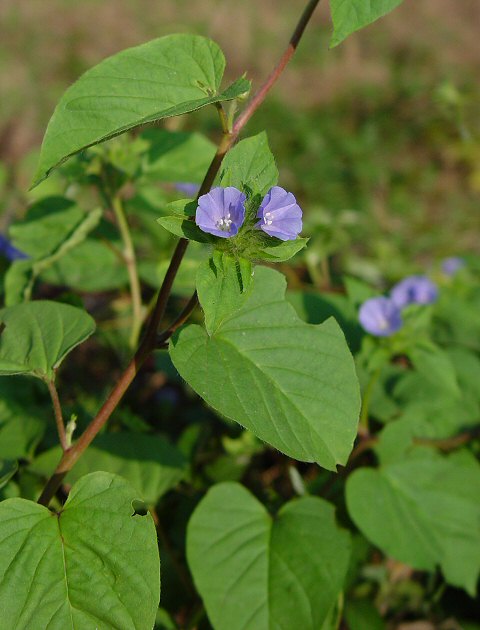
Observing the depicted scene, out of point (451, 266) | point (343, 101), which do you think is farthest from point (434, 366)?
point (343, 101)

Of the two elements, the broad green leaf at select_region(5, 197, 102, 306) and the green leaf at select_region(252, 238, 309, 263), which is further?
the broad green leaf at select_region(5, 197, 102, 306)

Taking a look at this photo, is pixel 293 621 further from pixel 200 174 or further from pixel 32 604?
pixel 200 174

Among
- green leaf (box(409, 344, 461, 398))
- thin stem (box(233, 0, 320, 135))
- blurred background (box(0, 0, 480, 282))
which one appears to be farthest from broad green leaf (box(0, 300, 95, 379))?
blurred background (box(0, 0, 480, 282))

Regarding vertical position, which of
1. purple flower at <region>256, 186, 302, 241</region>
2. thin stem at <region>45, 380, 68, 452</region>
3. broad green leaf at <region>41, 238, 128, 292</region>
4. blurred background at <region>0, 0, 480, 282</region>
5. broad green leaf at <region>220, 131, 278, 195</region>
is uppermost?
broad green leaf at <region>220, 131, 278, 195</region>

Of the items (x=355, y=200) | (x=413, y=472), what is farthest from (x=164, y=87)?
(x=355, y=200)

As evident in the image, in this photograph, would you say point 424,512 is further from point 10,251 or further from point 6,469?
point 10,251

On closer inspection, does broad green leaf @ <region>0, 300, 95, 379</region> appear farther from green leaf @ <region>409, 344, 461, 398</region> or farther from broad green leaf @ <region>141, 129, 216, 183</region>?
green leaf @ <region>409, 344, 461, 398</region>

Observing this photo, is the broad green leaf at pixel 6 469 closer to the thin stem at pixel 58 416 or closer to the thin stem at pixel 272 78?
the thin stem at pixel 58 416
